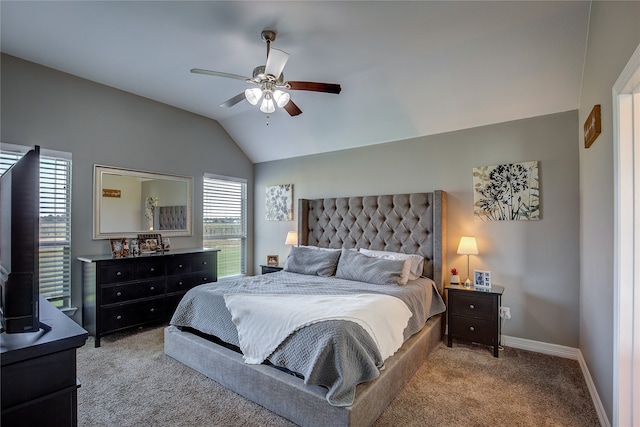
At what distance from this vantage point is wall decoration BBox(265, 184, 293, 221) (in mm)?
5062

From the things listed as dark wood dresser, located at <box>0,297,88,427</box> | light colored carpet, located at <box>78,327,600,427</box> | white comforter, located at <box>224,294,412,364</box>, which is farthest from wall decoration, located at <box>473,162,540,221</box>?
dark wood dresser, located at <box>0,297,88,427</box>

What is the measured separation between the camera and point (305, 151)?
4.86m

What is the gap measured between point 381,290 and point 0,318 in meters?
2.50

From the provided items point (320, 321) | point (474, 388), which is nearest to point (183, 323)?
point (320, 321)

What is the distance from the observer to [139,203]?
160 inches

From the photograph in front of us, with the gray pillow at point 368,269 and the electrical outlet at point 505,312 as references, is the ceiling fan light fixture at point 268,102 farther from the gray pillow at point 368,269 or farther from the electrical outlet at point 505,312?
the electrical outlet at point 505,312

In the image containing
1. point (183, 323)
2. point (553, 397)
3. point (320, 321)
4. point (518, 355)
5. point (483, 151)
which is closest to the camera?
point (320, 321)

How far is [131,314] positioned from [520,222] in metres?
4.43

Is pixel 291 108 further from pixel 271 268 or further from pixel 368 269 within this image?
pixel 271 268

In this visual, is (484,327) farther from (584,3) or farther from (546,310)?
(584,3)

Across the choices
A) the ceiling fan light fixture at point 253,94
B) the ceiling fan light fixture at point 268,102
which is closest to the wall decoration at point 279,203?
the ceiling fan light fixture at point 268,102

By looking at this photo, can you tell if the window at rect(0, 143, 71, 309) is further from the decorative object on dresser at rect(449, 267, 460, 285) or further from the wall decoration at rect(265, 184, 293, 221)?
the decorative object on dresser at rect(449, 267, 460, 285)

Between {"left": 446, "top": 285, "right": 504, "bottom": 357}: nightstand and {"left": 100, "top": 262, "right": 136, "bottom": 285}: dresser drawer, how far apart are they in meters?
3.55

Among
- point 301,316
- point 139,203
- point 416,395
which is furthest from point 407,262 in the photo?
point 139,203
